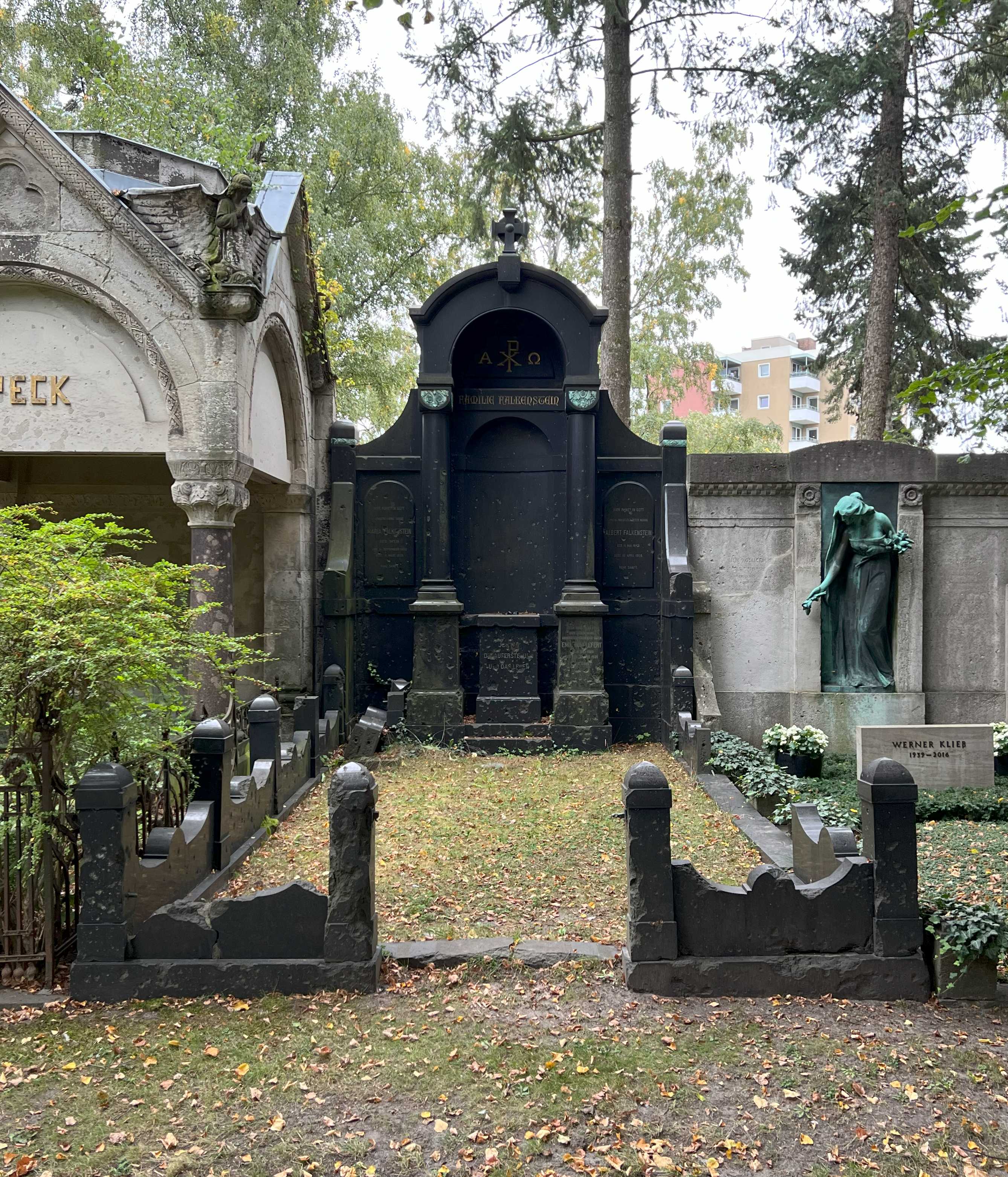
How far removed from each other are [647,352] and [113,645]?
23115 millimetres

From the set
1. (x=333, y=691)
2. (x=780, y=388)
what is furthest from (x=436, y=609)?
(x=780, y=388)

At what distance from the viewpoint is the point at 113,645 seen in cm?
442

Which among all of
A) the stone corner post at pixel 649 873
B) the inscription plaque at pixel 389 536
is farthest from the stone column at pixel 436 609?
the stone corner post at pixel 649 873

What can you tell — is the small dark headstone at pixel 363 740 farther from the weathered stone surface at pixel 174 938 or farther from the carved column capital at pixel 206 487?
the weathered stone surface at pixel 174 938

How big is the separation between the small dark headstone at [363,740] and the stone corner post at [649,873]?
556cm

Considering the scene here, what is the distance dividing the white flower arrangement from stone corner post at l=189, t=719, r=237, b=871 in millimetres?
5743

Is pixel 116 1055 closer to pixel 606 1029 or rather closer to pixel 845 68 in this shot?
pixel 606 1029

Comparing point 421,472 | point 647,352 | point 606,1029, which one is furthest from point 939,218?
point 647,352

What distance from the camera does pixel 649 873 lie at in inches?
170

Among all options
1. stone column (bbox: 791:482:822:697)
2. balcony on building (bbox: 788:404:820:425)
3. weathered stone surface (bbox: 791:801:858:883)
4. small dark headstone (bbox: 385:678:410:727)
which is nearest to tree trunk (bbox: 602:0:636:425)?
stone column (bbox: 791:482:822:697)

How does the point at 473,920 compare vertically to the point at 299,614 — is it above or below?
below

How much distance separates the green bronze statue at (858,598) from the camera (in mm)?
10227

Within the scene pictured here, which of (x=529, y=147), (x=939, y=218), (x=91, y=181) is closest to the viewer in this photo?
(x=939, y=218)

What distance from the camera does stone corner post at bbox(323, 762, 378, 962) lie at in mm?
4285
